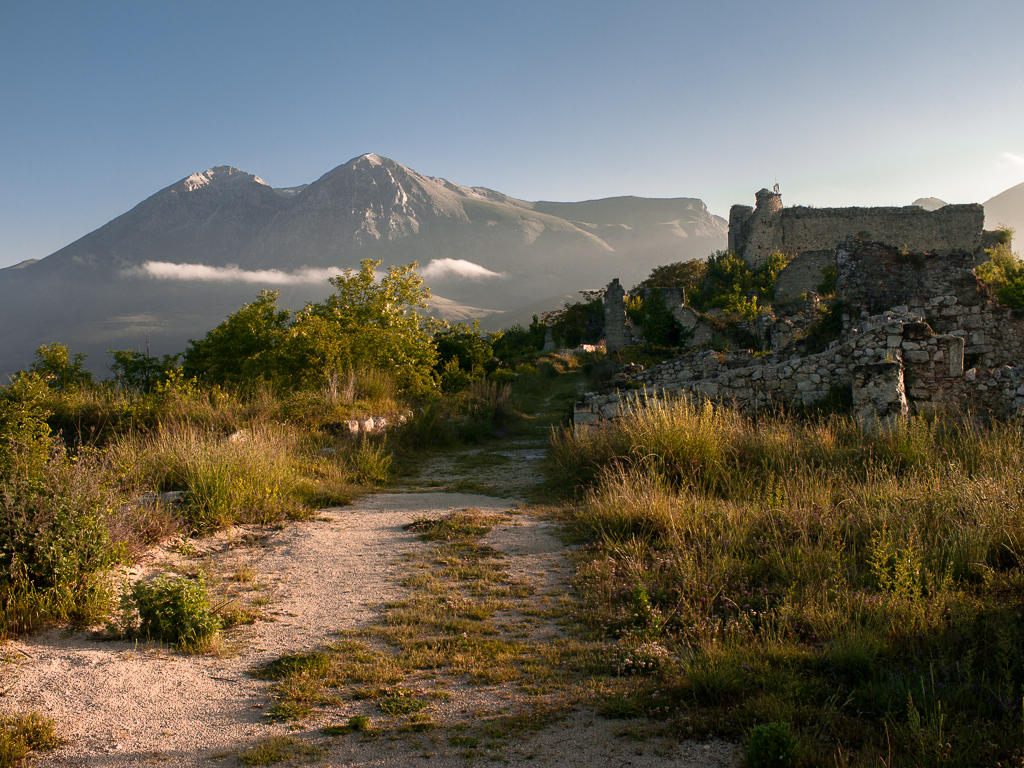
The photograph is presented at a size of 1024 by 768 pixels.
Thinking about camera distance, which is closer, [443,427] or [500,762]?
[500,762]

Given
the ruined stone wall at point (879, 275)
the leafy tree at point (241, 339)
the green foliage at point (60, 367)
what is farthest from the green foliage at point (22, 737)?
the ruined stone wall at point (879, 275)

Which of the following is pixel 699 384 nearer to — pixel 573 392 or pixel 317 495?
pixel 317 495

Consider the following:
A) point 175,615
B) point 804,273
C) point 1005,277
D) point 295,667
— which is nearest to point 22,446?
point 175,615

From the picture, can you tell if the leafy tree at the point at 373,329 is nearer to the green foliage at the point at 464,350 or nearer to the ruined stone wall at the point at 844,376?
the green foliage at the point at 464,350

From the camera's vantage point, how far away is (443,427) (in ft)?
47.2

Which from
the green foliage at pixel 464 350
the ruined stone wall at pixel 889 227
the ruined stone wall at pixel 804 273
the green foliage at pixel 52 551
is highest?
the ruined stone wall at pixel 889 227

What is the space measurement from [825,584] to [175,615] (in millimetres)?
4588

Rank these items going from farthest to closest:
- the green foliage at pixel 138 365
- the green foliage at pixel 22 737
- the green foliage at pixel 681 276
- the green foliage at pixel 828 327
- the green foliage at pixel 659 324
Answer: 1. the green foliage at pixel 681 276
2. the green foliage at pixel 659 324
3. the green foliage at pixel 138 365
4. the green foliage at pixel 828 327
5. the green foliage at pixel 22 737

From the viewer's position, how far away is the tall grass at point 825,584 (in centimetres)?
292

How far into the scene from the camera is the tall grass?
2.92 meters

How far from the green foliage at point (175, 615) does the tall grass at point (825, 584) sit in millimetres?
2695

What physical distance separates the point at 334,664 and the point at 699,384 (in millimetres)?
9422

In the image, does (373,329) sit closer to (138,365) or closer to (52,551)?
(138,365)

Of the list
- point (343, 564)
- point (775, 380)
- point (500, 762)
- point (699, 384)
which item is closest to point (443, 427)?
point (699, 384)
